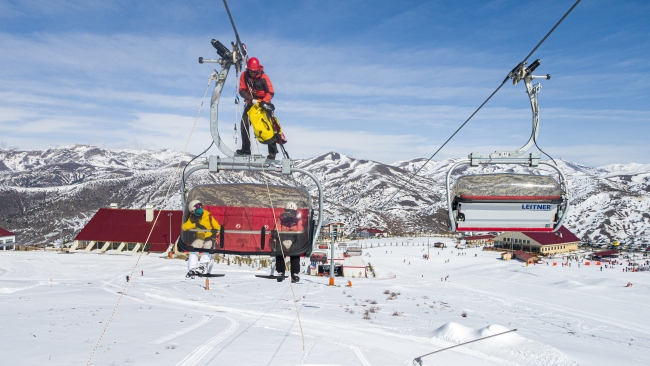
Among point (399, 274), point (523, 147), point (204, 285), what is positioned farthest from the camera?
point (399, 274)

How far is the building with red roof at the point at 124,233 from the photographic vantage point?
40.8 meters

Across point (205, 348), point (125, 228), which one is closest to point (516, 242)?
point (125, 228)

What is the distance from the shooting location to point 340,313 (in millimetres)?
18406

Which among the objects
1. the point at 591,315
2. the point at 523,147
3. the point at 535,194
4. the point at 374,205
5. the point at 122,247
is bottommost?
the point at 591,315

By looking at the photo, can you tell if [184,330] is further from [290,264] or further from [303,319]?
[290,264]

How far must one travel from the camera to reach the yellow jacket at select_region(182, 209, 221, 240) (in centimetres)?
671

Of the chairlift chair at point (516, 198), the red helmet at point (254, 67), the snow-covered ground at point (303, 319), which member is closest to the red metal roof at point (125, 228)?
the snow-covered ground at point (303, 319)

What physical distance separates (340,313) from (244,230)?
13.0 m

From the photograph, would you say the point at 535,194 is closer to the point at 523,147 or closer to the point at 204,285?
the point at 523,147

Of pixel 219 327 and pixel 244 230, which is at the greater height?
pixel 244 230

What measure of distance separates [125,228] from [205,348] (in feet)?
113

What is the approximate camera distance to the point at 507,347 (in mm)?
13453

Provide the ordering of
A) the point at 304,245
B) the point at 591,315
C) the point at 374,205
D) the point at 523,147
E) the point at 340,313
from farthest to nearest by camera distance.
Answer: the point at 374,205
the point at 591,315
the point at 340,313
the point at 523,147
the point at 304,245

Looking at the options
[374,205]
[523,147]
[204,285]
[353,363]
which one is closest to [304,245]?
[523,147]
